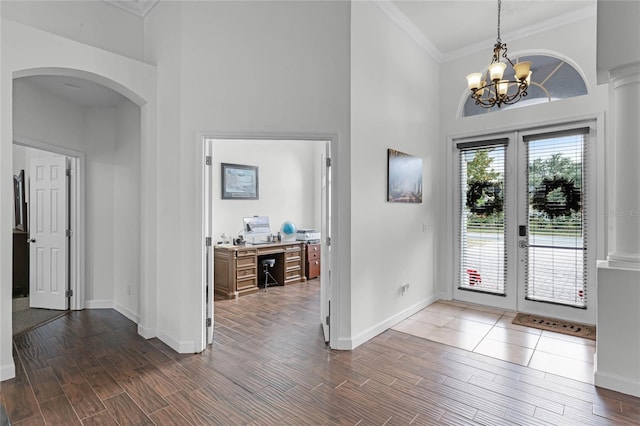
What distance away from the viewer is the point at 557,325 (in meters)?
3.82

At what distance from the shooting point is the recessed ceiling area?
12.2 feet

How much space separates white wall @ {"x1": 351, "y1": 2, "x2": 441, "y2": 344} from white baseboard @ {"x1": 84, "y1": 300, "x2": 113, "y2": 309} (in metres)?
3.47

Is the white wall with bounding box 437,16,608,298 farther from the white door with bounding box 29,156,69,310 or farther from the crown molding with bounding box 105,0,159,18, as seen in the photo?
the white door with bounding box 29,156,69,310

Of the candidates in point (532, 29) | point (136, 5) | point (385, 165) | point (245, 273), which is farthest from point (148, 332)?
point (532, 29)

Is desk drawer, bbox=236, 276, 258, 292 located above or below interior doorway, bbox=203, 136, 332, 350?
below

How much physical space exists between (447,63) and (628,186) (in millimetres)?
3076

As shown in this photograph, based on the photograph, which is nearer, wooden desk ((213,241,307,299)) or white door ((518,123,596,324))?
white door ((518,123,596,324))

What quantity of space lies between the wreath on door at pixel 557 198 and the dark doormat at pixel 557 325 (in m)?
1.26

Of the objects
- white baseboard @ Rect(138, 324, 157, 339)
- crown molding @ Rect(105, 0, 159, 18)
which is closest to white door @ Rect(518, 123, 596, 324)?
white baseboard @ Rect(138, 324, 157, 339)

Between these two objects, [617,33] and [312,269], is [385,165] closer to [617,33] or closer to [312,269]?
[617,33]

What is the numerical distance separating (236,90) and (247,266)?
2.96 meters

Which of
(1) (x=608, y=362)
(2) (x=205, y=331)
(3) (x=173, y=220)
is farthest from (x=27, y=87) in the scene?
(1) (x=608, y=362)

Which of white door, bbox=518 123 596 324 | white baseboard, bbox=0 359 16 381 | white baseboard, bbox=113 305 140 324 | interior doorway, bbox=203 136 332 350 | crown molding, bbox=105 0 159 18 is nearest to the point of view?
white baseboard, bbox=0 359 16 381

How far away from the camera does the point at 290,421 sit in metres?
2.15
